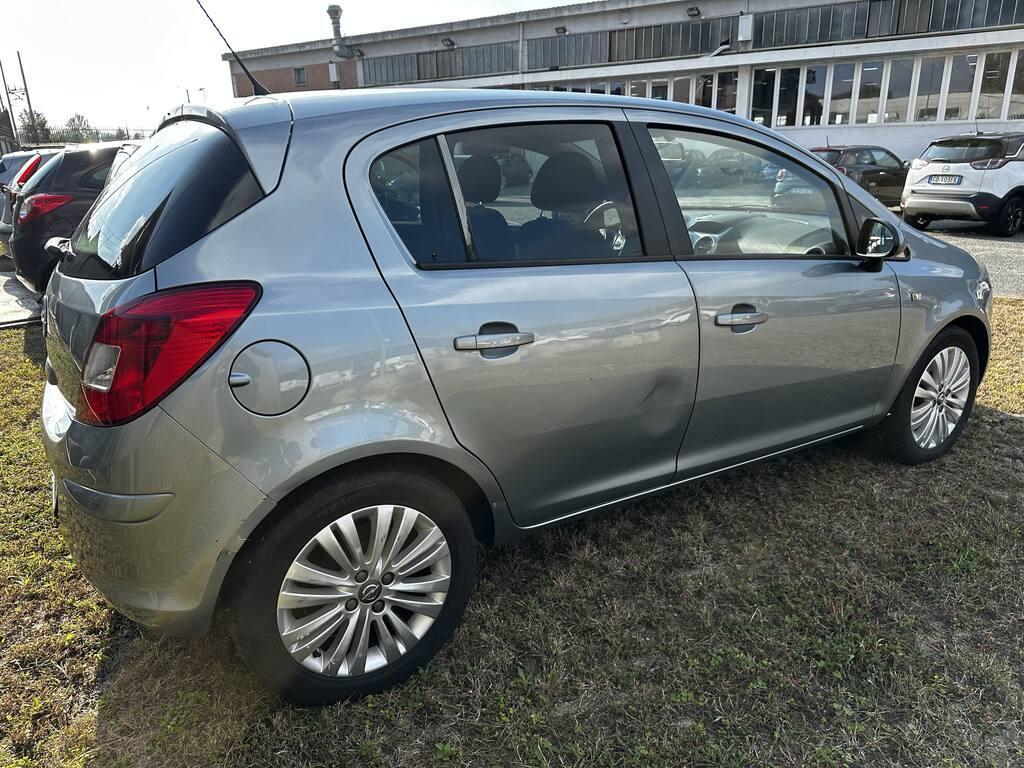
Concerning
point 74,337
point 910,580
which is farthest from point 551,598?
point 74,337

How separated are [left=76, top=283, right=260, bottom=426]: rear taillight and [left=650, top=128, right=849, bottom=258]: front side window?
1.66 meters

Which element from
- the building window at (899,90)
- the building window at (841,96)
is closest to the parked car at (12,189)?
the building window at (841,96)

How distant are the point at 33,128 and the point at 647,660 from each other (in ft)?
174

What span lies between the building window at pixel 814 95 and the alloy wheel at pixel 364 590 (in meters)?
29.6

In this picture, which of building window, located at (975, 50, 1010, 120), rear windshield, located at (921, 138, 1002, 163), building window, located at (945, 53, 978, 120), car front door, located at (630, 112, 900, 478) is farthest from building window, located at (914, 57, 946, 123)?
car front door, located at (630, 112, 900, 478)

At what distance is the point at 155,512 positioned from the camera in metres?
1.81

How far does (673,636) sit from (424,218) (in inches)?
62.7

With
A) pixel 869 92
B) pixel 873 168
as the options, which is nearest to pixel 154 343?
pixel 873 168

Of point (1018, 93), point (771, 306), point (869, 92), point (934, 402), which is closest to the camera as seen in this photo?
point (771, 306)

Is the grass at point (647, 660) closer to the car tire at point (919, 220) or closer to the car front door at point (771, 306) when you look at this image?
the car front door at point (771, 306)

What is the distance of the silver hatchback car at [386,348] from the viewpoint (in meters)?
1.82

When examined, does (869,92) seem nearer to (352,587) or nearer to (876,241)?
(876,241)

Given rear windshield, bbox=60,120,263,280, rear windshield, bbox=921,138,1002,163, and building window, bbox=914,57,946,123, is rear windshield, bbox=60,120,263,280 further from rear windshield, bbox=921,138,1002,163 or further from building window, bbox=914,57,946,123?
building window, bbox=914,57,946,123

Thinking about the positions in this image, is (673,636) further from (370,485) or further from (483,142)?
(483,142)
